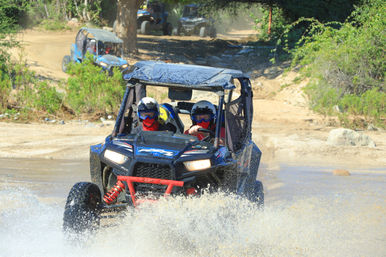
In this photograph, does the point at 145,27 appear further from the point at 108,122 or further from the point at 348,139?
the point at 348,139

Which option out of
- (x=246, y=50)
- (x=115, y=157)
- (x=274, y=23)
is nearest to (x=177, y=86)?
(x=115, y=157)

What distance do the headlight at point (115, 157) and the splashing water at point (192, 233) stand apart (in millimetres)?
505

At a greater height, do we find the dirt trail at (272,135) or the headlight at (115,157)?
the headlight at (115,157)

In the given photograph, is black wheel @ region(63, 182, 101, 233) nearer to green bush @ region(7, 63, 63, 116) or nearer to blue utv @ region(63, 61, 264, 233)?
blue utv @ region(63, 61, 264, 233)

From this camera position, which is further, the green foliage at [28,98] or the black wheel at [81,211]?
the green foliage at [28,98]

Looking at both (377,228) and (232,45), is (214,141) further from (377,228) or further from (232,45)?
(232,45)

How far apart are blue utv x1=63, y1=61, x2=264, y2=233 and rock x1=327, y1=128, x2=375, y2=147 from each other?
5.82 m

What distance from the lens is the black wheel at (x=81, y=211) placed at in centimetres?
493

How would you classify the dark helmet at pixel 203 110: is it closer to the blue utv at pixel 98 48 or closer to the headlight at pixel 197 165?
the headlight at pixel 197 165

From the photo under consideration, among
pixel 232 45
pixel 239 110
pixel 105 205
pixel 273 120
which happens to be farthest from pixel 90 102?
pixel 232 45

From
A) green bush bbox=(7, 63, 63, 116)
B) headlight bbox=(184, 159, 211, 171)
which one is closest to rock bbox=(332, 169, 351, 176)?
headlight bbox=(184, 159, 211, 171)

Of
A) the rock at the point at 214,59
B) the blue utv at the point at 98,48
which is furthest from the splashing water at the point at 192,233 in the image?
the rock at the point at 214,59

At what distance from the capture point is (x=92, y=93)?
14.2 metres

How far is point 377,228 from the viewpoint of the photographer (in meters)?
6.84
